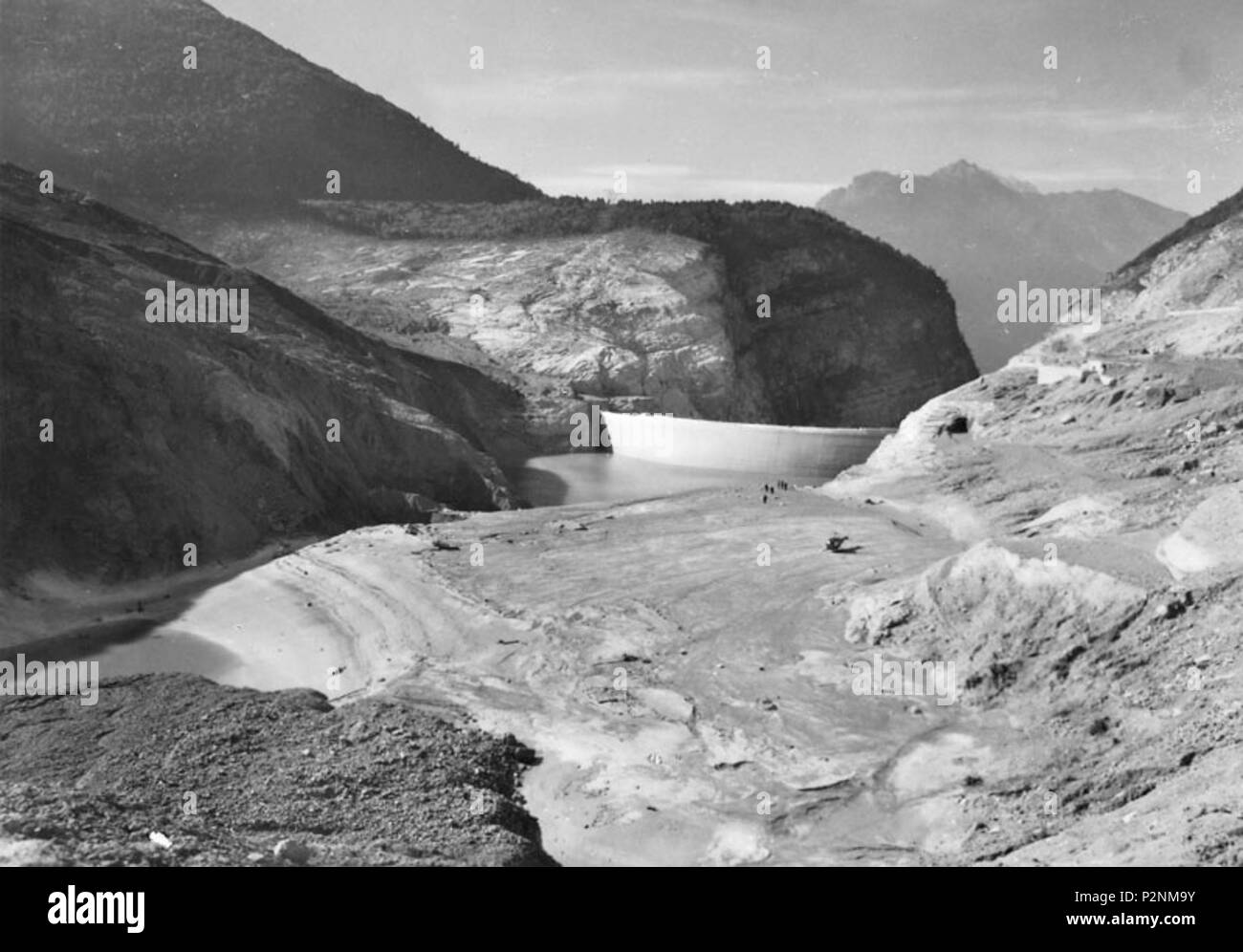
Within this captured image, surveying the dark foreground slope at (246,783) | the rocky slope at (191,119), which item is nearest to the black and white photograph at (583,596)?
Result: the dark foreground slope at (246,783)

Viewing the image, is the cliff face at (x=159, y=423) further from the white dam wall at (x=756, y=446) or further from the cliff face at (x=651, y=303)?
the cliff face at (x=651, y=303)

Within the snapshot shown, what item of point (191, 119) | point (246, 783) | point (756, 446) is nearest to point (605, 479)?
point (756, 446)

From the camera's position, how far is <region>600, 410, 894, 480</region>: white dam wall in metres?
48.8

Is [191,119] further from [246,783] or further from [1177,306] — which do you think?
[246,783]

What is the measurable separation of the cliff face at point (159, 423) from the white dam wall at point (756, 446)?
13.3 metres

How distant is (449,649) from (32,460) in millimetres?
12257

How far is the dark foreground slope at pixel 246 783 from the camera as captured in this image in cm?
1019

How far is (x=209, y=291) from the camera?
39125 millimetres

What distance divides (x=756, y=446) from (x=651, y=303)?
16221 millimetres

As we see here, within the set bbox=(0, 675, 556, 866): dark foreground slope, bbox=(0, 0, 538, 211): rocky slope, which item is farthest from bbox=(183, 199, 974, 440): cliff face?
bbox=(0, 675, 556, 866): dark foreground slope

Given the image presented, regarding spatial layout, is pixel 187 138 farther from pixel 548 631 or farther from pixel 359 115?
pixel 548 631

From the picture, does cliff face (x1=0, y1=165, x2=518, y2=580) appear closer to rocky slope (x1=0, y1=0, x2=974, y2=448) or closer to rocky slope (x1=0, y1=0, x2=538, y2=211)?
rocky slope (x1=0, y1=0, x2=974, y2=448)

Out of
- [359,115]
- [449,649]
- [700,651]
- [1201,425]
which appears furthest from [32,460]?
[359,115]

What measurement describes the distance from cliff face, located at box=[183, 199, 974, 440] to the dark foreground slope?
38.4 metres
